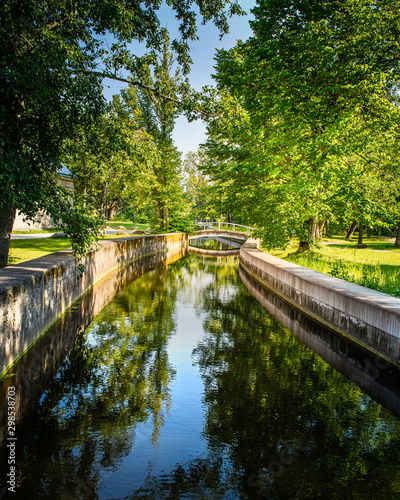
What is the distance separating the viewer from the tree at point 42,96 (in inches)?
290

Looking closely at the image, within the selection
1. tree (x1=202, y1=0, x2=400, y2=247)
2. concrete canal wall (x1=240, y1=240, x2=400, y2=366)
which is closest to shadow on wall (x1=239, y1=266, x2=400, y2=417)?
concrete canal wall (x1=240, y1=240, x2=400, y2=366)

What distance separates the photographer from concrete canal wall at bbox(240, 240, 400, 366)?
279 inches

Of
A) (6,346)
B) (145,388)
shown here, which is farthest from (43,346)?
(145,388)

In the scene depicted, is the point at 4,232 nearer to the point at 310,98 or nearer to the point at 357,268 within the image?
the point at 357,268

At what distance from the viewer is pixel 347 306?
28.7ft

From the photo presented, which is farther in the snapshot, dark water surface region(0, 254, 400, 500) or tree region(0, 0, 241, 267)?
tree region(0, 0, 241, 267)

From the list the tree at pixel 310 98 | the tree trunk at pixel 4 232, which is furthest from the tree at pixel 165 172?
the tree trunk at pixel 4 232

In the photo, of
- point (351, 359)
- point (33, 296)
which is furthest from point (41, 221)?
point (351, 359)

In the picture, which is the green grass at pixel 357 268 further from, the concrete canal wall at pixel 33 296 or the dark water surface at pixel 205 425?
the concrete canal wall at pixel 33 296

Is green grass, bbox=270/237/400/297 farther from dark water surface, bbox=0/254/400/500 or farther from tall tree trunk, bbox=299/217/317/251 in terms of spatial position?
dark water surface, bbox=0/254/400/500

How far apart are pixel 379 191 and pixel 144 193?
21526 millimetres

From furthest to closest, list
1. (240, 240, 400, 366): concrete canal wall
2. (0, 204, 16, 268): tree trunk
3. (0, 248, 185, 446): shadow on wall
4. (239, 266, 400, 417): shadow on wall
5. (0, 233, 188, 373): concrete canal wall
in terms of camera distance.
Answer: (0, 204, 16, 268): tree trunk
(240, 240, 400, 366): concrete canal wall
(239, 266, 400, 417): shadow on wall
(0, 233, 188, 373): concrete canal wall
(0, 248, 185, 446): shadow on wall

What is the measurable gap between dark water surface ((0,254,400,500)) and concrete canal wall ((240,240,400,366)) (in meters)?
0.46

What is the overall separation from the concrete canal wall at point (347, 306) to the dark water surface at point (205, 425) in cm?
46
